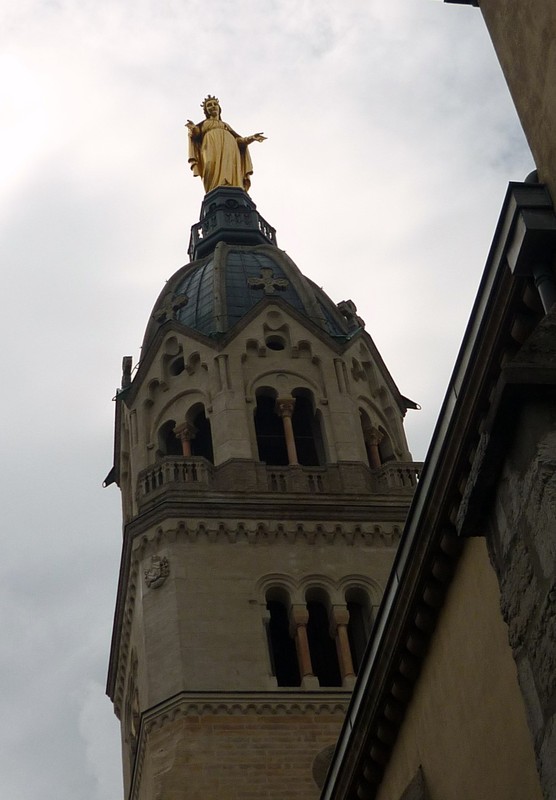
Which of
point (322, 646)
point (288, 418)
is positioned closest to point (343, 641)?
point (322, 646)

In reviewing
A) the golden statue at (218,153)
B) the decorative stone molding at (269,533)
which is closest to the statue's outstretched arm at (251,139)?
the golden statue at (218,153)

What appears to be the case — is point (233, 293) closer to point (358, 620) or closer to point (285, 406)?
point (285, 406)

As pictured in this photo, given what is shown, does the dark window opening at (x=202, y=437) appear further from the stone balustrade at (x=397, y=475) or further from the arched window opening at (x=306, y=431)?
the stone balustrade at (x=397, y=475)

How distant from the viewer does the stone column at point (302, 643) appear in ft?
108

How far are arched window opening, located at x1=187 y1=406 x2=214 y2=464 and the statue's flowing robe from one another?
18.3 metres

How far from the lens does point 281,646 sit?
115ft

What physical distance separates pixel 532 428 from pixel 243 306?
3388 cm

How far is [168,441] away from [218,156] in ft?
65.8

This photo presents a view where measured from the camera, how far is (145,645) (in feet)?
111

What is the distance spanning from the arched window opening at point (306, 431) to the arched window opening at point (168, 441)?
3.48 metres

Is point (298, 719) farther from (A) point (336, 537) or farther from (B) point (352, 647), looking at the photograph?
(A) point (336, 537)

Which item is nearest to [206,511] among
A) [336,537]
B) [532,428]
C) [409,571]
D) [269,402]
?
[336,537]

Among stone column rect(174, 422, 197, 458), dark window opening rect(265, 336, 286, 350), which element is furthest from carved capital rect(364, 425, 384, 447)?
stone column rect(174, 422, 197, 458)

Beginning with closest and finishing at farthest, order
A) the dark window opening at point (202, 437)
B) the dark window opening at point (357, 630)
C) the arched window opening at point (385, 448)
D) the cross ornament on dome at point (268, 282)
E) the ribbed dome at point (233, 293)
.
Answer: the dark window opening at point (357, 630)
the dark window opening at point (202, 437)
the arched window opening at point (385, 448)
the ribbed dome at point (233, 293)
the cross ornament on dome at point (268, 282)
